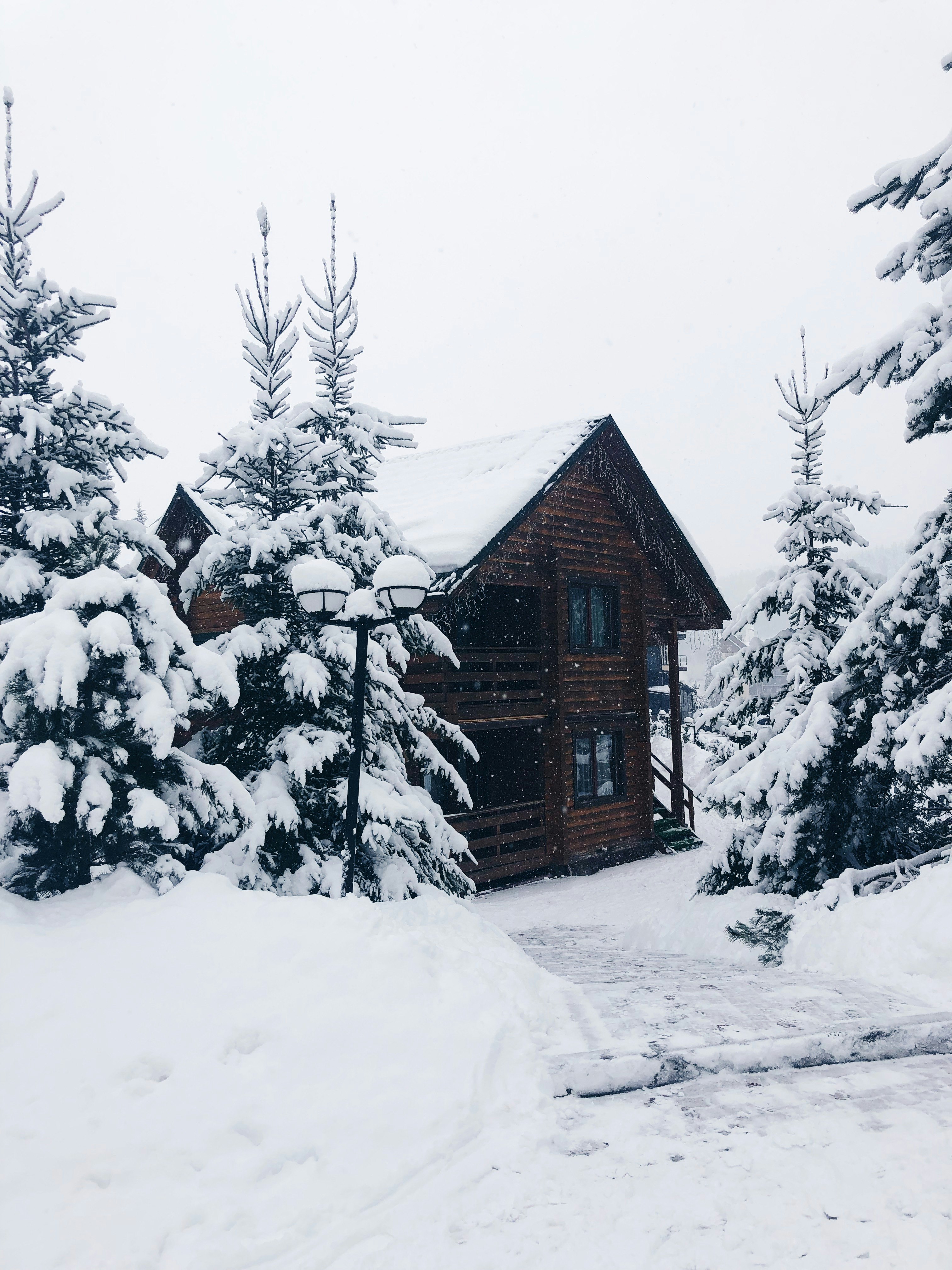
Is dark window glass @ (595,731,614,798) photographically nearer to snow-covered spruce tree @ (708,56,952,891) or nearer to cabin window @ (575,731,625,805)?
cabin window @ (575,731,625,805)

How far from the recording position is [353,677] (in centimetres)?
888

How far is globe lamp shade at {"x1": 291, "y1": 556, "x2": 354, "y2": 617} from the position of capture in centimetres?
736

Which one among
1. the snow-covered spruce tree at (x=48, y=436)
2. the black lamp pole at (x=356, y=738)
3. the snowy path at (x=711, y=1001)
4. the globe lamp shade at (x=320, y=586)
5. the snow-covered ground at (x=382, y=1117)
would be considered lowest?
the snowy path at (x=711, y=1001)

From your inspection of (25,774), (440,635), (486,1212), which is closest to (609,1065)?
(486,1212)

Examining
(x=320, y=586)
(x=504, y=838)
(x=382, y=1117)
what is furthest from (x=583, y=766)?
(x=382, y=1117)

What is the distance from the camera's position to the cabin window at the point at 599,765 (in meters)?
18.5

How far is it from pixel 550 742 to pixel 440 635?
8.29m

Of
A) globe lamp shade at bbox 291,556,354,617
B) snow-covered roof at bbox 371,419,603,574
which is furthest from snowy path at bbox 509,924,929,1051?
snow-covered roof at bbox 371,419,603,574

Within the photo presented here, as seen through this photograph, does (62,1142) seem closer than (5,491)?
Yes

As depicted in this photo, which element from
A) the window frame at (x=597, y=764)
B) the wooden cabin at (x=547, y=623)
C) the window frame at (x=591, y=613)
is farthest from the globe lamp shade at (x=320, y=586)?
the window frame at (x=597, y=764)

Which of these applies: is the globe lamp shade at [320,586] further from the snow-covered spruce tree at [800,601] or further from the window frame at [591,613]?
the window frame at [591,613]

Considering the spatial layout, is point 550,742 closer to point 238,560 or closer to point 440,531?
point 440,531

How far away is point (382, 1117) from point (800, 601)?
34.9ft

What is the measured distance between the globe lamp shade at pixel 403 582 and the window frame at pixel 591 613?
10656mm
